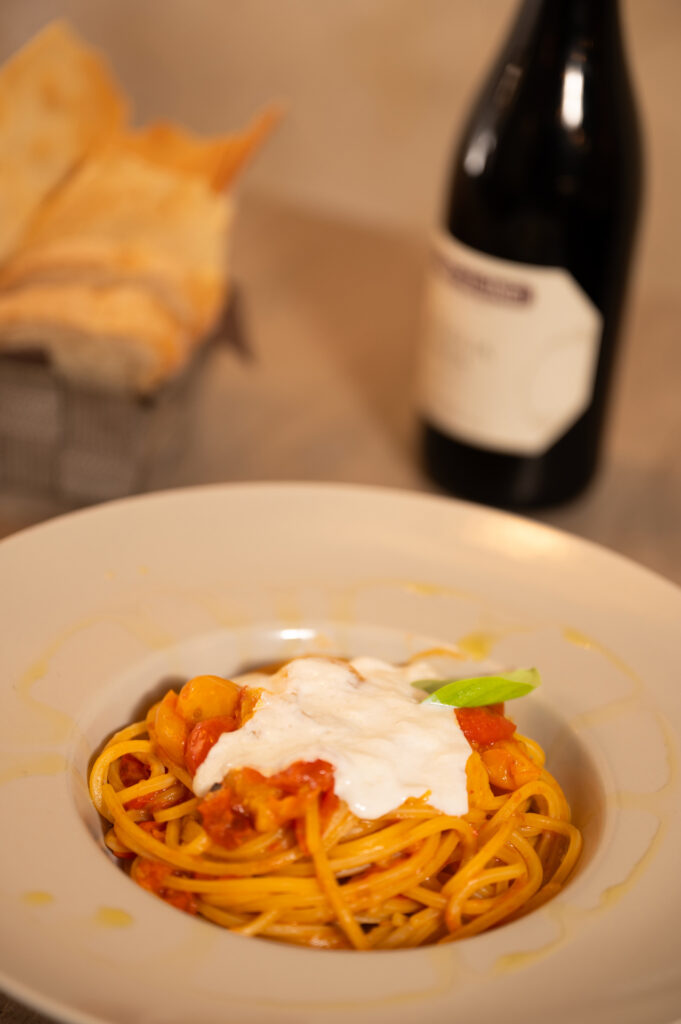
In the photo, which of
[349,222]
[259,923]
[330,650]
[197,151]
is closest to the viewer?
[259,923]

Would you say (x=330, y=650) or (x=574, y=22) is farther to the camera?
(x=574, y=22)

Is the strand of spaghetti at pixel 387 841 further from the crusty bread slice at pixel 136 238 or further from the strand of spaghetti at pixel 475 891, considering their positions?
the crusty bread slice at pixel 136 238

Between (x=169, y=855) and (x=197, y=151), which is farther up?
(x=197, y=151)

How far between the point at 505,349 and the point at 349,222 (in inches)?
60.6

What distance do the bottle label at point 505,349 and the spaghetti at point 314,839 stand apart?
0.65 meters

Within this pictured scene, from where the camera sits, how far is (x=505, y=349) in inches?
62.0

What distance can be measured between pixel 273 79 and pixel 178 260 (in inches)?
63.0

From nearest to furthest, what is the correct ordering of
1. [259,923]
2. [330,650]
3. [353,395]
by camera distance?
[259,923] → [330,650] → [353,395]

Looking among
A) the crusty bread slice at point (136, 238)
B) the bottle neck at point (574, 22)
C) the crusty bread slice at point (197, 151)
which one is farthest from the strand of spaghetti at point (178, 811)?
the bottle neck at point (574, 22)

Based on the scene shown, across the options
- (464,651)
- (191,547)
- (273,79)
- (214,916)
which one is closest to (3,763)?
(214,916)

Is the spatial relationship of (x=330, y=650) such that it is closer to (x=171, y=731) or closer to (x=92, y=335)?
(x=171, y=731)

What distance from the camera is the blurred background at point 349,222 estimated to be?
1.89 meters

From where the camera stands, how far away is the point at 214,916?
0.93 meters

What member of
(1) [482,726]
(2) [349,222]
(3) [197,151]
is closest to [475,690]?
(1) [482,726]
